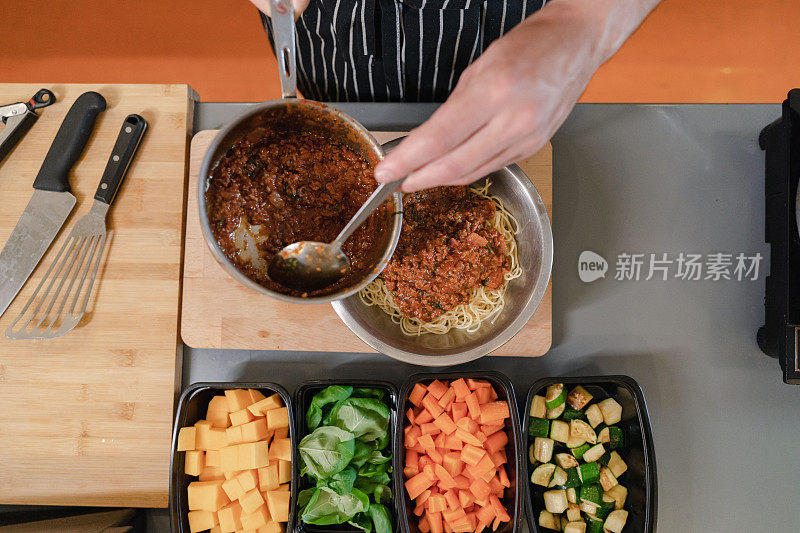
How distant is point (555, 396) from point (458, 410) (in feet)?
1.03

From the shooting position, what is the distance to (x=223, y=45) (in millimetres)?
2900

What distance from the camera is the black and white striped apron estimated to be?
1.51m

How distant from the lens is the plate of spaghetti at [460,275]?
1.44m

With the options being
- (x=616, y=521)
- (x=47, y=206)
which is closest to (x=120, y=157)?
(x=47, y=206)

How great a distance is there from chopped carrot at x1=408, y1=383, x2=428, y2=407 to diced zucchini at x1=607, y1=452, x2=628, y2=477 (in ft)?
2.15

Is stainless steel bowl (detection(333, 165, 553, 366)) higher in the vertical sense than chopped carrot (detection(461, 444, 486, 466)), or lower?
higher

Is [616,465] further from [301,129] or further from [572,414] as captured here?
[301,129]

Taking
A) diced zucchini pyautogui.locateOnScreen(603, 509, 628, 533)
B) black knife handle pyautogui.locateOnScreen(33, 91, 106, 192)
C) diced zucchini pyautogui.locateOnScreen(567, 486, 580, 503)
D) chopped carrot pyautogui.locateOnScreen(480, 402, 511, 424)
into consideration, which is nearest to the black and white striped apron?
black knife handle pyautogui.locateOnScreen(33, 91, 106, 192)

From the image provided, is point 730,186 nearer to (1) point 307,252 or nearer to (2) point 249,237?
(1) point 307,252

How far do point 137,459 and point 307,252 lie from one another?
3.40ft

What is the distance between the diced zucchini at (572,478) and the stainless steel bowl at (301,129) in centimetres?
96

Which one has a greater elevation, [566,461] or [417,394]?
[417,394]

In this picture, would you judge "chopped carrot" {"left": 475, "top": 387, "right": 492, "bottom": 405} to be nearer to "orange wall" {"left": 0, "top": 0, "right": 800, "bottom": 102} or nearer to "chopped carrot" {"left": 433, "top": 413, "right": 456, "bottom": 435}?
"chopped carrot" {"left": 433, "top": 413, "right": 456, "bottom": 435}

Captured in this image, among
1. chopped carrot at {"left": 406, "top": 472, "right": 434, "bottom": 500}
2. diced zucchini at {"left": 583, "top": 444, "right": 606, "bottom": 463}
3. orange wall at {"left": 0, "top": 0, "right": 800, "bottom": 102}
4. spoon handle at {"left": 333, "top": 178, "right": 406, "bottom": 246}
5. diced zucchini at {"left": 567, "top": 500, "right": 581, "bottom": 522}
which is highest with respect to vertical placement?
orange wall at {"left": 0, "top": 0, "right": 800, "bottom": 102}
